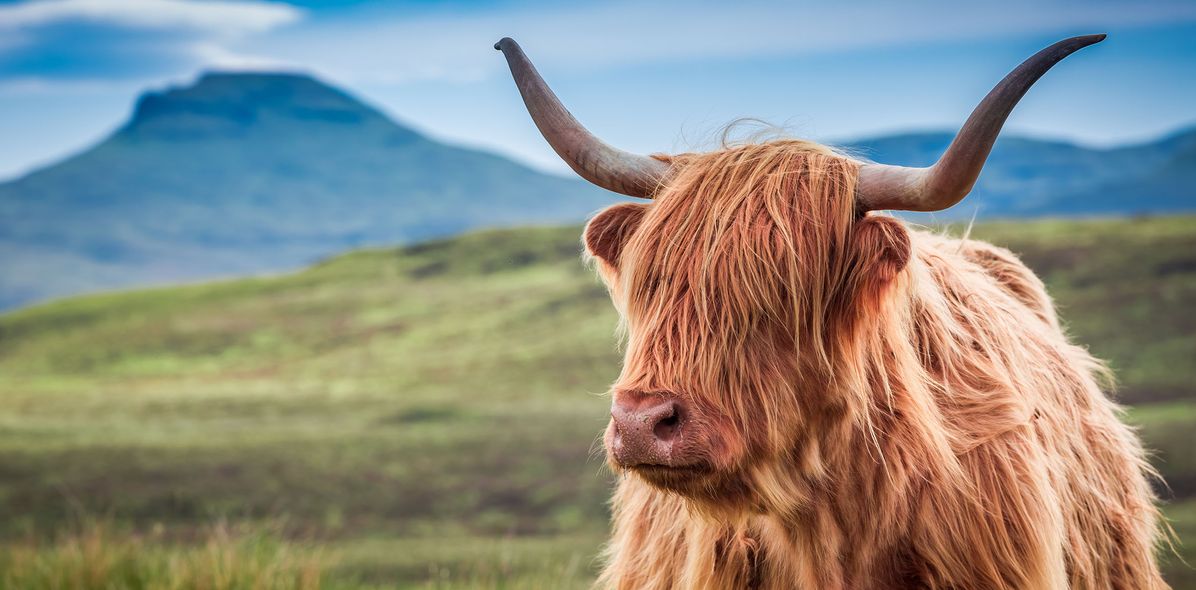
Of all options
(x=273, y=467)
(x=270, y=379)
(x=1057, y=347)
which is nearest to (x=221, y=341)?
(x=270, y=379)

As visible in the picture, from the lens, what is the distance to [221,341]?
38.2 meters

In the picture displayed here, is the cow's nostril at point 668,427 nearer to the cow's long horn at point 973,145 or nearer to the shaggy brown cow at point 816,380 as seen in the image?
the shaggy brown cow at point 816,380

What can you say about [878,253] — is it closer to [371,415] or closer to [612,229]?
[612,229]

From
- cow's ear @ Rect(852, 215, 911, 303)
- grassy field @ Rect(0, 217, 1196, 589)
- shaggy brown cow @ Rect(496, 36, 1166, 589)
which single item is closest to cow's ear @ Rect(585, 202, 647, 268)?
shaggy brown cow @ Rect(496, 36, 1166, 589)

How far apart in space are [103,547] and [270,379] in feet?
80.6

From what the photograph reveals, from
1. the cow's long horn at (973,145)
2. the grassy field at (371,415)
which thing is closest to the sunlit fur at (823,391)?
the cow's long horn at (973,145)

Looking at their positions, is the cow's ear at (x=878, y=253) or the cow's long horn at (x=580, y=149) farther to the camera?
the cow's long horn at (x=580, y=149)

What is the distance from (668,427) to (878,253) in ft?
2.63

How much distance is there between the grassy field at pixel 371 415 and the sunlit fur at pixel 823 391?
12.9ft

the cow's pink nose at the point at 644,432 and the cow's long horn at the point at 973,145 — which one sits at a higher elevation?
the cow's long horn at the point at 973,145

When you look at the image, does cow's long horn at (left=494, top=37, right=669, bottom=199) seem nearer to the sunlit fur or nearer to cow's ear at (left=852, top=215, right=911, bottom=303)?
the sunlit fur

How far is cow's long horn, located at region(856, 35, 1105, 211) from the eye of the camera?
9.09ft

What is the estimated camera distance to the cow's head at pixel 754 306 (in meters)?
2.96

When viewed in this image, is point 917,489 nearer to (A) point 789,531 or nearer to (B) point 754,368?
(A) point 789,531
